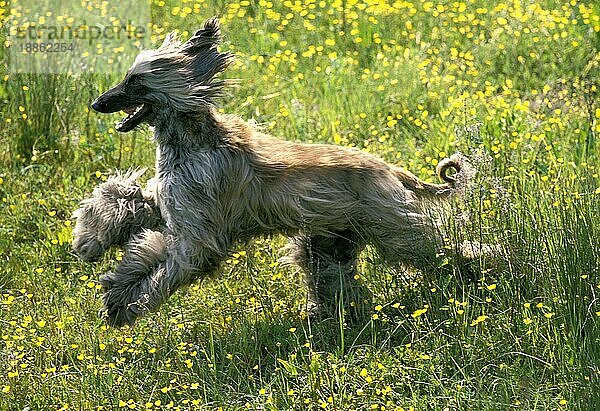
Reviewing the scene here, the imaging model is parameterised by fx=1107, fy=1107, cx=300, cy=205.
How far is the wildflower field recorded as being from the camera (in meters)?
5.44

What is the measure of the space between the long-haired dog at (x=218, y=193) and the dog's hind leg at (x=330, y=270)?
14 mm

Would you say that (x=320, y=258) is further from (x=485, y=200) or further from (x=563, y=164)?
(x=563, y=164)

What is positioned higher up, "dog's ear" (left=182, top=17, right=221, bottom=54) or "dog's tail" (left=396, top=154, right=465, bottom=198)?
"dog's ear" (left=182, top=17, right=221, bottom=54)

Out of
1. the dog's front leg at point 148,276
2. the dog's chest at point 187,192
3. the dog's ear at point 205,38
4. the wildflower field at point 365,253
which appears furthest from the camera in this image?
the dog's ear at point 205,38

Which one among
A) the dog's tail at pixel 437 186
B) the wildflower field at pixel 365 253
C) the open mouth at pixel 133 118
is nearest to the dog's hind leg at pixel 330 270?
the wildflower field at pixel 365 253

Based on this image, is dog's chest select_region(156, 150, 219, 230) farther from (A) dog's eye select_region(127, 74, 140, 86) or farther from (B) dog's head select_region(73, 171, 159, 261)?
(A) dog's eye select_region(127, 74, 140, 86)

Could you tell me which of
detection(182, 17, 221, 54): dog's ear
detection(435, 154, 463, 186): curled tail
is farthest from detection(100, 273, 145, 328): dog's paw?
detection(435, 154, 463, 186): curled tail

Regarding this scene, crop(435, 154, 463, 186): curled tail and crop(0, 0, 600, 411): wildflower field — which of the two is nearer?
crop(0, 0, 600, 411): wildflower field

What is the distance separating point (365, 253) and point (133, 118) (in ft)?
5.36

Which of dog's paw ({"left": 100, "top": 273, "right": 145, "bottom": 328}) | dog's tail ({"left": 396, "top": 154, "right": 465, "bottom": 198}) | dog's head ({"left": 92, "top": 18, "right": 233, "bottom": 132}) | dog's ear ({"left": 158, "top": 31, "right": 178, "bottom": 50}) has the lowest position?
dog's paw ({"left": 100, "top": 273, "right": 145, "bottom": 328})

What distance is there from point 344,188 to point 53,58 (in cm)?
344

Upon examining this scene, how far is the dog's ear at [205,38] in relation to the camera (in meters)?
6.25

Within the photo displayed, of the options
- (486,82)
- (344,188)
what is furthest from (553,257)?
Result: (486,82)

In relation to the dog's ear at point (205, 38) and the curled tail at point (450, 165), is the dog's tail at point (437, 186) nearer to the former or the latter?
the curled tail at point (450, 165)
